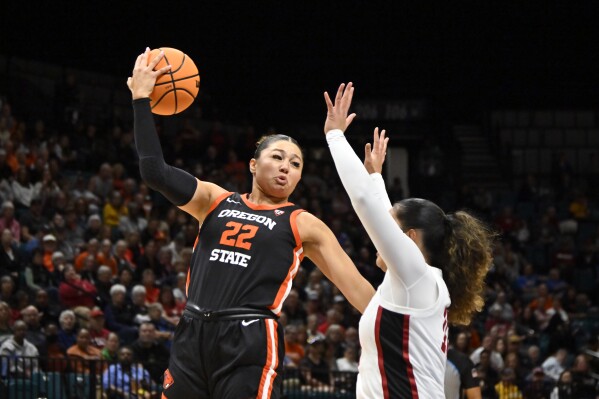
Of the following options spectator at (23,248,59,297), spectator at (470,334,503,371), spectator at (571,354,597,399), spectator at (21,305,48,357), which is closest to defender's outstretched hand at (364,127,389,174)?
spectator at (21,305,48,357)

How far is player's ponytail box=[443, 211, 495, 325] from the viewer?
4.27 meters

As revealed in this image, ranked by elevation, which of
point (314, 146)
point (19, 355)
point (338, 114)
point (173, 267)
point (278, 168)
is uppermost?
point (314, 146)

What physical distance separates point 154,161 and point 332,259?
100cm

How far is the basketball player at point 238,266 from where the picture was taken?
4.62 meters

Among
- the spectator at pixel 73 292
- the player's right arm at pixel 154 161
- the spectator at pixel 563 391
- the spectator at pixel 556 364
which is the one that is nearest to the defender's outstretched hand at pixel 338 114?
the player's right arm at pixel 154 161

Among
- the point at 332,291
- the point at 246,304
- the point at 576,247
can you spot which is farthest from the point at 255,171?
the point at 576,247

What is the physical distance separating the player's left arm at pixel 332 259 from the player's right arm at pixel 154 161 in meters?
0.48

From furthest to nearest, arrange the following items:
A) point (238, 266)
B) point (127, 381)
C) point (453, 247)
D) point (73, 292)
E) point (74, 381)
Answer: point (73, 292) → point (127, 381) → point (74, 381) → point (238, 266) → point (453, 247)

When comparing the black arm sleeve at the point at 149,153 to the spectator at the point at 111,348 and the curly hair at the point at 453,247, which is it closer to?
the curly hair at the point at 453,247

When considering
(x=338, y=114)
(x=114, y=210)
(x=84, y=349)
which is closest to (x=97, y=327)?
(x=84, y=349)

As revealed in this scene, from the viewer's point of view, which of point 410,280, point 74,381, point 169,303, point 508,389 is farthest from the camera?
point 169,303

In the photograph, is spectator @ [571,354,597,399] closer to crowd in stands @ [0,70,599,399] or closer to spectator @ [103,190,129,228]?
crowd in stands @ [0,70,599,399]

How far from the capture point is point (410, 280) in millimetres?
3982

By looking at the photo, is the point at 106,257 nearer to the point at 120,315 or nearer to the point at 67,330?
the point at 120,315
